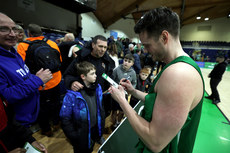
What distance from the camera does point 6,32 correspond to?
3.52ft

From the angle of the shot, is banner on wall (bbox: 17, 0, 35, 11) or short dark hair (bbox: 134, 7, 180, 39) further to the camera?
banner on wall (bbox: 17, 0, 35, 11)

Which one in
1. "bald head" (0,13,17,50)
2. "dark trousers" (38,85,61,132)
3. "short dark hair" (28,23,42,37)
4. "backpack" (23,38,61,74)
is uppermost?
"short dark hair" (28,23,42,37)

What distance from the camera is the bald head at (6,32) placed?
105cm

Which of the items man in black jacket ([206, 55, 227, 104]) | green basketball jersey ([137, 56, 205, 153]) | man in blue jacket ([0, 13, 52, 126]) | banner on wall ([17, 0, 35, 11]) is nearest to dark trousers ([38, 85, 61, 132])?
man in blue jacket ([0, 13, 52, 126])

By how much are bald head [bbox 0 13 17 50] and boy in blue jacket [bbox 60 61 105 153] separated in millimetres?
744

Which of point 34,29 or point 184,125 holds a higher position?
point 34,29

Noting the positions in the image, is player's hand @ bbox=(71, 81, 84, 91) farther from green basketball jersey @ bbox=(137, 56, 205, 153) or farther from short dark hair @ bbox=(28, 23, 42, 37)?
short dark hair @ bbox=(28, 23, 42, 37)

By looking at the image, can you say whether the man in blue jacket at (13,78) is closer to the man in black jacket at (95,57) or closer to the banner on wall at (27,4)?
the man in black jacket at (95,57)

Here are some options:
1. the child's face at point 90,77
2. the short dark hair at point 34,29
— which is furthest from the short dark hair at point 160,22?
the short dark hair at point 34,29

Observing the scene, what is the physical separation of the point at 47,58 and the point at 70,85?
0.60m

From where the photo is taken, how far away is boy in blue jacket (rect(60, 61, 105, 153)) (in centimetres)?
135

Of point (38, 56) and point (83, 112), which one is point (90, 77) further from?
point (38, 56)

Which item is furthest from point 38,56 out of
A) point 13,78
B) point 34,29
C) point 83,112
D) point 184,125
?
point 184,125

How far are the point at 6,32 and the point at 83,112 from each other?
1116 mm
